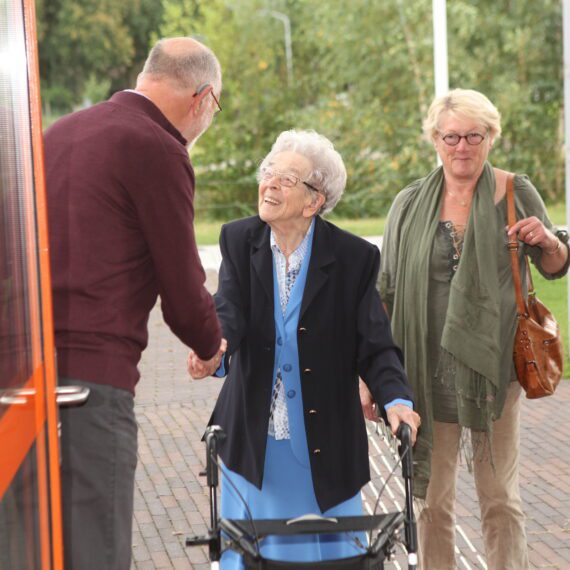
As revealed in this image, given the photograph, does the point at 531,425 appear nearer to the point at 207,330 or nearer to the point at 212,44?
the point at 207,330

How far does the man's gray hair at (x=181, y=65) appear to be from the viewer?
3271 millimetres

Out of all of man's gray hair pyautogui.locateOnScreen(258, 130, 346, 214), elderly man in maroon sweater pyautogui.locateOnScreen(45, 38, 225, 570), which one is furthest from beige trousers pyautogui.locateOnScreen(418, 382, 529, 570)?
elderly man in maroon sweater pyautogui.locateOnScreen(45, 38, 225, 570)

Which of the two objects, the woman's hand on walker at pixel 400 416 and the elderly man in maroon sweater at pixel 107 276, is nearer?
the elderly man in maroon sweater at pixel 107 276

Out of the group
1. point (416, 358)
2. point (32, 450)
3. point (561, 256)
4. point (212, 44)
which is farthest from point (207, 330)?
point (212, 44)

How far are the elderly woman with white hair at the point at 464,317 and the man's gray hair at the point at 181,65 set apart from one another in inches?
54.6

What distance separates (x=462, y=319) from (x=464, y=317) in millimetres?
12

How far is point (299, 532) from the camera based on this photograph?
3.01 meters

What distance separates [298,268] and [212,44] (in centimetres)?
2895

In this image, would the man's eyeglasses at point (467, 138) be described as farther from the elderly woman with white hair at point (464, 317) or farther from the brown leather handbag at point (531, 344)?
the brown leather handbag at point (531, 344)

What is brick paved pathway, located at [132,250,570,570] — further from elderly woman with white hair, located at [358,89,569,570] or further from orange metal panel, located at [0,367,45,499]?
orange metal panel, located at [0,367,45,499]

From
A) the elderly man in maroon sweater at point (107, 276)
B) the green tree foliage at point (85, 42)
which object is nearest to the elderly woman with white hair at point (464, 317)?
the elderly man in maroon sweater at point (107, 276)

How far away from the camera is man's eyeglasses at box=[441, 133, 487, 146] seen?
4.38 metres

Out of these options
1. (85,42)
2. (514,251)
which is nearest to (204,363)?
(514,251)

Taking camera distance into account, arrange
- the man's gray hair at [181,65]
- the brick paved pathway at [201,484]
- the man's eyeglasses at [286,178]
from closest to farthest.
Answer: the man's gray hair at [181,65]
the man's eyeglasses at [286,178]
the brick paved pathway at [201,484]
